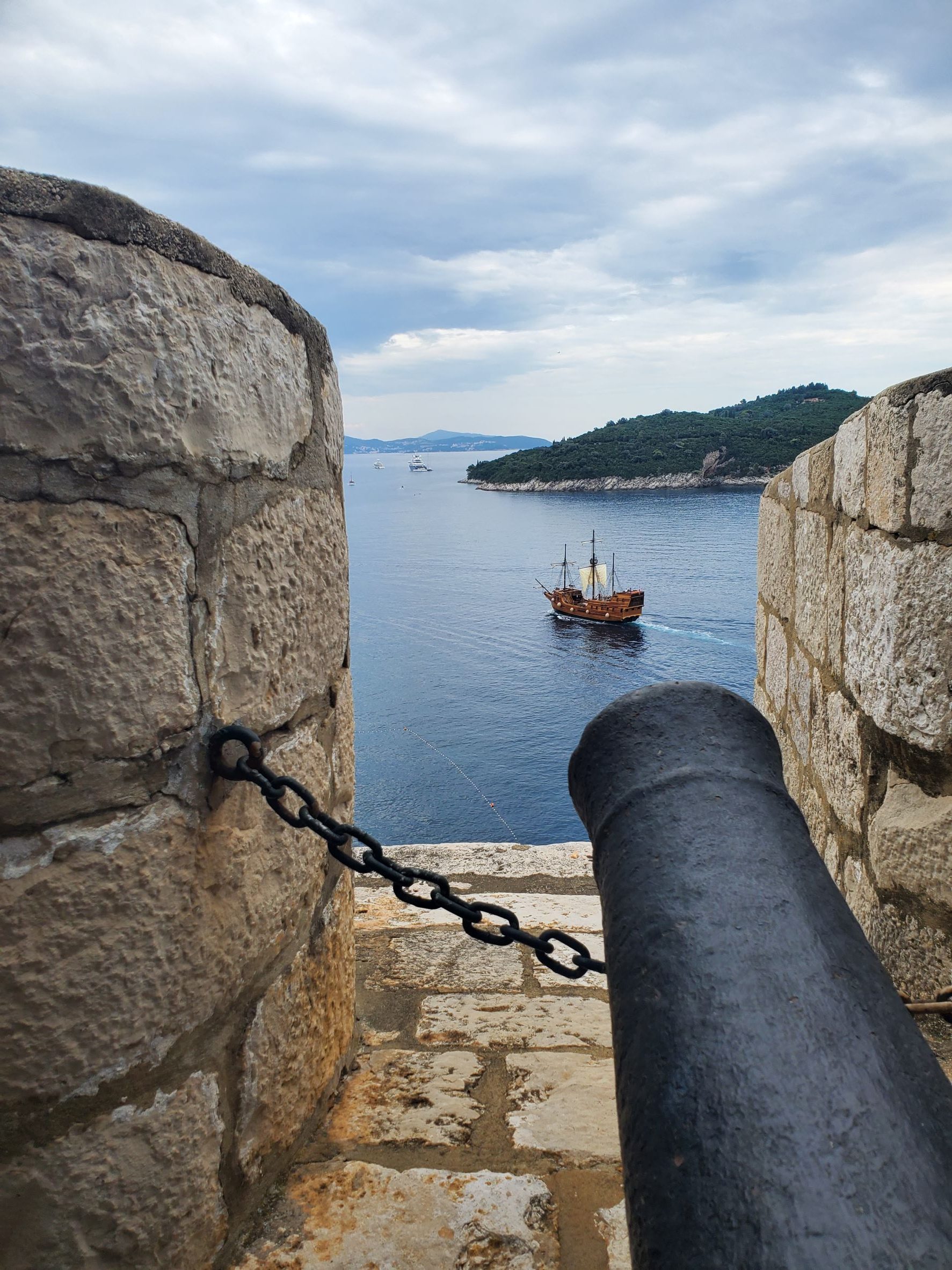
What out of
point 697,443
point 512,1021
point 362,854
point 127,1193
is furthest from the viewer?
point 697,443

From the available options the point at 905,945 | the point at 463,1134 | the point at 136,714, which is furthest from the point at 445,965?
the point at 136,714

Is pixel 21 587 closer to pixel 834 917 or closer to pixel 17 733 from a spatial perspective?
pixel 17 733

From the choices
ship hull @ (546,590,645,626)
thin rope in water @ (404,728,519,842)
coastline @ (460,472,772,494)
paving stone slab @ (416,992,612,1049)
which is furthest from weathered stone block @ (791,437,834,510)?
coastline @ (460,472,772,494)

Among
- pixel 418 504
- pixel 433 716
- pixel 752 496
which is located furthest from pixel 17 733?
pixel 418 504

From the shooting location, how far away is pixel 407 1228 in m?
1.43

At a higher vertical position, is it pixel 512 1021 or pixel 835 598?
pixel 835 598

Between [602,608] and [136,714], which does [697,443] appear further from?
[136,714]

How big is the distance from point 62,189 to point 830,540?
1.86 m

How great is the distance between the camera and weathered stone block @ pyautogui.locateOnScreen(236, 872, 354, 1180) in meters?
1.43

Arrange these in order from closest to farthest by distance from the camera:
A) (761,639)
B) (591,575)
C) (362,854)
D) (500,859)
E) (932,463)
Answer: (362,854) < (932,463) < (761,639) < (500,859) < (591,575)

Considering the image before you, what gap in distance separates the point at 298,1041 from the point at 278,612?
76 centimetres

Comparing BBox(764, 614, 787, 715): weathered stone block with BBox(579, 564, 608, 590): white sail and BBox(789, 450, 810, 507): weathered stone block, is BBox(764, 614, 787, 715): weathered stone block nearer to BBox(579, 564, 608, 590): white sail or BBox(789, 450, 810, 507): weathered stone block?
BBox(789, 450, 810, 507): weathered stone block

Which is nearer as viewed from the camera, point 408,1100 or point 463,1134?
point 463,1134

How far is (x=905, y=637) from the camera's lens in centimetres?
165
